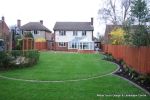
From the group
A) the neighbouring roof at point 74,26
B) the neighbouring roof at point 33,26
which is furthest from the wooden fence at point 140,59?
the neighbouring roof at point 33,26

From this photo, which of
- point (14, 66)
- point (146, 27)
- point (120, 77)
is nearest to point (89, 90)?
point (120, 77)

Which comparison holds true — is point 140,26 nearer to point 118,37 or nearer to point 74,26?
point 118,37

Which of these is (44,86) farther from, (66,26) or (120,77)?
(66,26)

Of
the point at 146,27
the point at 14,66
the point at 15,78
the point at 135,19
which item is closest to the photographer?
the point at 15,78

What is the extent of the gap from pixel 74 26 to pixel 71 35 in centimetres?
226

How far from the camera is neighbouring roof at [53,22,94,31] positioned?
222 feet

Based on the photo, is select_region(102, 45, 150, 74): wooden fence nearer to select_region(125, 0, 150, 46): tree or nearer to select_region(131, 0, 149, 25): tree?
select_region(125, 0, 150, 46): tree

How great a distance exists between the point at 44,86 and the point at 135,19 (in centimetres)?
1008

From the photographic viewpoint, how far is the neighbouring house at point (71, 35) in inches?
2630

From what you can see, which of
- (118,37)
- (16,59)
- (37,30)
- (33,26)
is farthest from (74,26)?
(16,59)

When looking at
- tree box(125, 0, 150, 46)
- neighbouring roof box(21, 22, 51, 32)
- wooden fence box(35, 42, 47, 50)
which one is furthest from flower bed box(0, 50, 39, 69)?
neighbouring roof box(21, 22, 51, 32)

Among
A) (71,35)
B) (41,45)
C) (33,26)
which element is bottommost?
(41,45)

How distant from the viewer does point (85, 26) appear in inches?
2699

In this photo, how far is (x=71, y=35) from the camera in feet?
226
